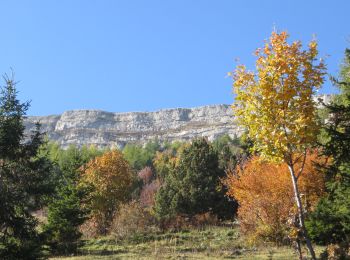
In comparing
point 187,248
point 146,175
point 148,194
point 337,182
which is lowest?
point 187,248

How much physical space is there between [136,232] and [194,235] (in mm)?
4615

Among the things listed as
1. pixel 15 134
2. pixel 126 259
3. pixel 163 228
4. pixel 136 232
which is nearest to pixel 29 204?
pixel 15 134

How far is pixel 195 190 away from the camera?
126 ft

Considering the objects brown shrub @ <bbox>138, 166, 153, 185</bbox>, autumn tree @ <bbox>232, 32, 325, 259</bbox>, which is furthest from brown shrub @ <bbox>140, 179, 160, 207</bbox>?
autumn tree @ <bbox>232, 32, 325, 259</bbox>

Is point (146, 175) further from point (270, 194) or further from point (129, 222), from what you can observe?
point (270, 194)

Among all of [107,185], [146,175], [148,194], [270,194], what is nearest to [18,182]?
[270,194]

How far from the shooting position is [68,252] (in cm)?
2595

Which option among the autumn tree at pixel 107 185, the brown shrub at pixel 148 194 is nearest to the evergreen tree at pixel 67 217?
the autumn tree at pixel 107 185

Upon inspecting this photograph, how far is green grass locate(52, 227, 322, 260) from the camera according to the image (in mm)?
21528

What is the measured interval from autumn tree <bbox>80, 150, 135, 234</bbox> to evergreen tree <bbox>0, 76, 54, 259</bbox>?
22.2 meters

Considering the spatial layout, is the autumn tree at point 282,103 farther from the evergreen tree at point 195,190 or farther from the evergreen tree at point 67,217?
the evergreen tree at point 195,190

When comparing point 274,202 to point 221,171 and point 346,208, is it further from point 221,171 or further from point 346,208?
point 221,171

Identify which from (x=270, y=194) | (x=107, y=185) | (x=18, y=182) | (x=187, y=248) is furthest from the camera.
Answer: (x=107, y=185)

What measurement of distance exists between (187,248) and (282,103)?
16.1 m
